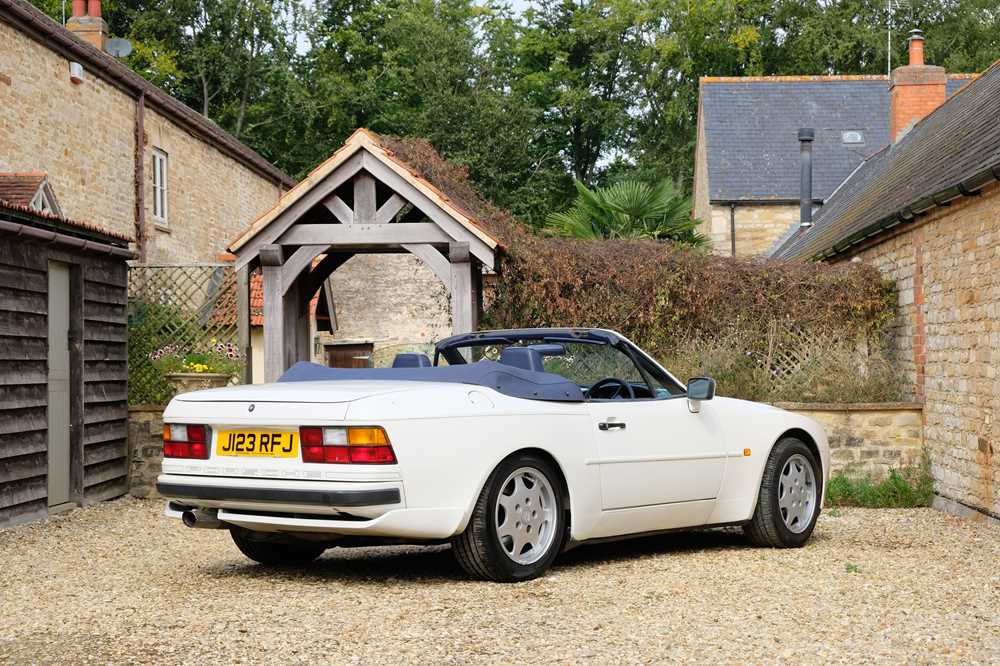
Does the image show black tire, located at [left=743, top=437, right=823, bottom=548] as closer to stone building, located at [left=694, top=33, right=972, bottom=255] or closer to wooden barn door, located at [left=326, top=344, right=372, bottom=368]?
stone building, located at [left=694, top=33, right=972, bottom=255]

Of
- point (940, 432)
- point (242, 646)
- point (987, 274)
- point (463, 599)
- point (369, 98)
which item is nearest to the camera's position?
point (242, 646)

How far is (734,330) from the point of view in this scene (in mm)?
13594

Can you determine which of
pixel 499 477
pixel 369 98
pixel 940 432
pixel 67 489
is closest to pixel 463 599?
pixel 499 477

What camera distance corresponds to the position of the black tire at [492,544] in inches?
250

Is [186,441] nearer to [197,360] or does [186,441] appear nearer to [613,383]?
[613,383]

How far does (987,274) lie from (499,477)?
6091mm

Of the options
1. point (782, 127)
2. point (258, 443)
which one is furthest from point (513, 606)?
point (782, 127)

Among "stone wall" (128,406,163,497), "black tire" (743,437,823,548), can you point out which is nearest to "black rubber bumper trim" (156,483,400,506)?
"black tire" (743,437,823,548)

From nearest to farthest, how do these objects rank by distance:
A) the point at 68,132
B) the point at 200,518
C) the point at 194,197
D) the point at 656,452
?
the point at 200,518 → the point at 656,452 → the point at 68,132 → the point at 194,197

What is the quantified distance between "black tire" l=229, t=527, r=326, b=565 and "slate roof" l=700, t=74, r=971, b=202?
2316 centimetres

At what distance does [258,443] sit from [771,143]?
2691 centimetres

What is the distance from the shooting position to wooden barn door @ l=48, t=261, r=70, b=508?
Answer: 1091cm

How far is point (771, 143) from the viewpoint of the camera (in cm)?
3148

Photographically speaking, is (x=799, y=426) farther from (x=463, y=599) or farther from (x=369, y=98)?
(x=369, y=98)
